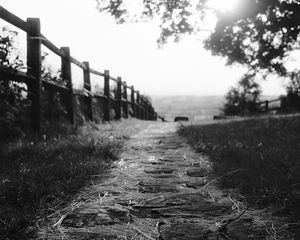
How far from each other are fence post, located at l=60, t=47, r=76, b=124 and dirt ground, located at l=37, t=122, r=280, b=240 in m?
3.62

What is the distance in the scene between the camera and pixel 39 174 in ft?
10.9

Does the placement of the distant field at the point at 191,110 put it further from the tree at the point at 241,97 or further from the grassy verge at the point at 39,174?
the grassy verge at the point at 39,174

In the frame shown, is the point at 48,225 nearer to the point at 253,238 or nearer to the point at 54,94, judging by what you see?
the point at 253,238

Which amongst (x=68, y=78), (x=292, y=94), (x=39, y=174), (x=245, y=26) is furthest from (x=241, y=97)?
(x=39, y=174)

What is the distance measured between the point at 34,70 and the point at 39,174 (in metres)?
2.78

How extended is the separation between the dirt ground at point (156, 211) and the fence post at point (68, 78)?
3617 millimetres

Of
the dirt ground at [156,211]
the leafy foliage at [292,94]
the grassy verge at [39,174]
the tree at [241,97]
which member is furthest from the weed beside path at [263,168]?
the tree at [241,97]

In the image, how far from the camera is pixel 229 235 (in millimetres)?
2299

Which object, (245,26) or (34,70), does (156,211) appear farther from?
(245,26)

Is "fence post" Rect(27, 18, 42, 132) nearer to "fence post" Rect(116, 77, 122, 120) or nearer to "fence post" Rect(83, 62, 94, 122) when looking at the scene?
"fence post" Rect(83, 62, 94, 122)

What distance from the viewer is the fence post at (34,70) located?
5691 mm

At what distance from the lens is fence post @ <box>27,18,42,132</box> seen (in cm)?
569

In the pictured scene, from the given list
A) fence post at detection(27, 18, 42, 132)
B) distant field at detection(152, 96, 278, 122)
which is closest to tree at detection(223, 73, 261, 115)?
distant field at detection(152, 96, 278, 122)

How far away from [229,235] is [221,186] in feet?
3.97
